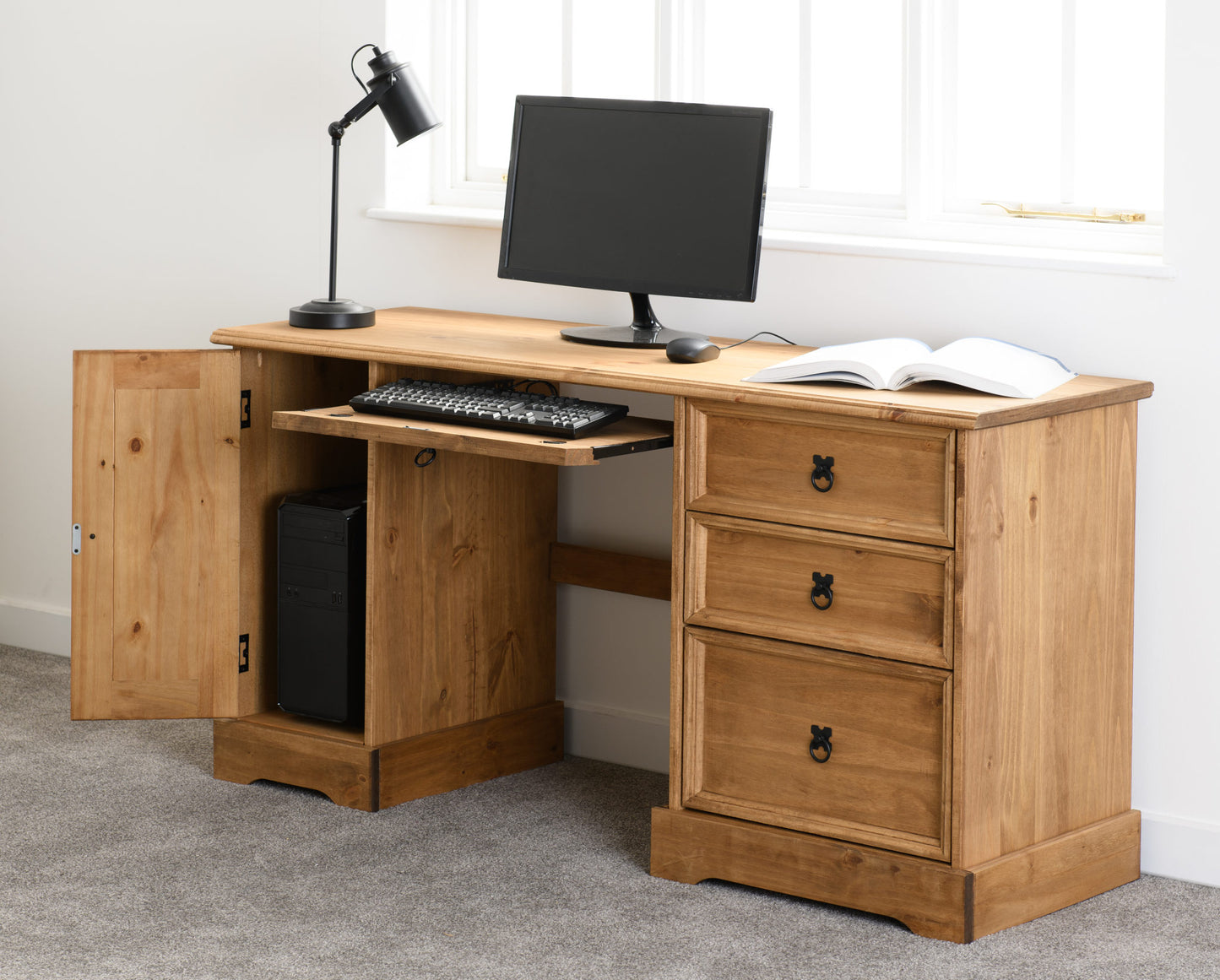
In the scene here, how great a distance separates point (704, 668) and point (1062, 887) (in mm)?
659

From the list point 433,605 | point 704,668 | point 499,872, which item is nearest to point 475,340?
point 433,605

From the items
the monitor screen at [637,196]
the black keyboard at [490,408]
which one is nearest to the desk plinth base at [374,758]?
the black keyboard at [490,408]

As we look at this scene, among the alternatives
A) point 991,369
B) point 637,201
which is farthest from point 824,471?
point 637,201

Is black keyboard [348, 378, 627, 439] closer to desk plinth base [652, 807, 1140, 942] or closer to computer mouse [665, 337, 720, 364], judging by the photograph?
computer mouse [665, 337, 720, 364]

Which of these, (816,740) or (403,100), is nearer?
(816,740)

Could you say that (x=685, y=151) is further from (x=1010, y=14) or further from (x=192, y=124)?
(x=192, y=124)

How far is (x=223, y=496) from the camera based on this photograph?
303 centimetres

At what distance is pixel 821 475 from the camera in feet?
7.98

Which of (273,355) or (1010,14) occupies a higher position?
(1010,14)

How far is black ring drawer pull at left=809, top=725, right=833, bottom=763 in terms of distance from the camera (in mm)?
2494

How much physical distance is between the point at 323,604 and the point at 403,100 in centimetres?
97

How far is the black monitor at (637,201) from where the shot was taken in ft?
9.16

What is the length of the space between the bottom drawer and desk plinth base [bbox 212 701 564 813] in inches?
24.1

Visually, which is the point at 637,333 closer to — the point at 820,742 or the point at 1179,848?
the point at 820,742
